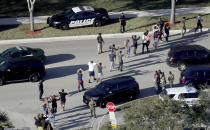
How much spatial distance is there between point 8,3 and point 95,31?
1182 centimetres

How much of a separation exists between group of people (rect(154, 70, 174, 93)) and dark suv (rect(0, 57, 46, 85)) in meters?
7.50

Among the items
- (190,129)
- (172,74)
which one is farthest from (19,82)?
(190,129)

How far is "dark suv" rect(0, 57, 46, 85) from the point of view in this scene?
3177 cm

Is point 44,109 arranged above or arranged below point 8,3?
below

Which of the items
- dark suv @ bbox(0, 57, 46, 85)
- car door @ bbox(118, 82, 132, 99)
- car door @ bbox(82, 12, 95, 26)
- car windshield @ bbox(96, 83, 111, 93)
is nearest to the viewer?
car windshield @ bbox(96, 83, 111, 93)

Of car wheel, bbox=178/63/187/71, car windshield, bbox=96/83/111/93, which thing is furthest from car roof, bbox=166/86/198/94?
car wheel, bbox=178/63/187/71

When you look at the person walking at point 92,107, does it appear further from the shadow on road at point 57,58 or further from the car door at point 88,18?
the car door at point 88,18

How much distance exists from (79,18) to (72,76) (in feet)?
31.7

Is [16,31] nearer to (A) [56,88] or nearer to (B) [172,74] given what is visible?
(A) [56,88]

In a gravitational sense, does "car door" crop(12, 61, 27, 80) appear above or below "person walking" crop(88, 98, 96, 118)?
above

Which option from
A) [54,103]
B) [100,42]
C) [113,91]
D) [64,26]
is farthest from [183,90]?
[64,26]

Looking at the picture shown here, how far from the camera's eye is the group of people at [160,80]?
97.2 ft

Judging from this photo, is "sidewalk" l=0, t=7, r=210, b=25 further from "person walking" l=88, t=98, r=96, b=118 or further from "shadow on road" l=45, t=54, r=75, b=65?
"person walking" l=88, t=98, r=96, b=118

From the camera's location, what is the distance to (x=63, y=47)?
38688mm
